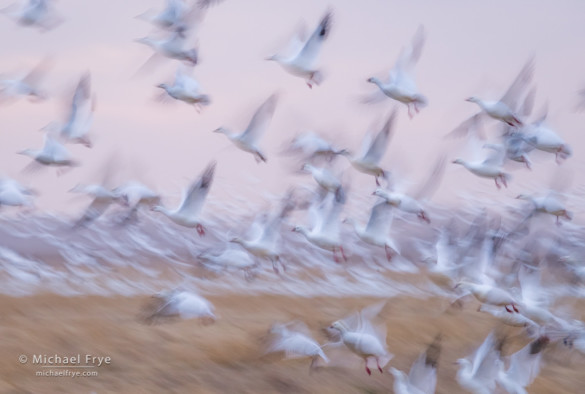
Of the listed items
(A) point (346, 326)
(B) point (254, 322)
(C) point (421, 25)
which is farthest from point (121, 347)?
(C) point (421, 25)

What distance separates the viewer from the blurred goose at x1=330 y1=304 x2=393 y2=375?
32.1 ft

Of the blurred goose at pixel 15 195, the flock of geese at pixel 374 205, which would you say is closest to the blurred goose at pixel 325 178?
the flock of geese at pixel 374 205

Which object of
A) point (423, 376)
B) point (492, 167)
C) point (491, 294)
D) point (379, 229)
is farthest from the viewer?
point (492, 167)

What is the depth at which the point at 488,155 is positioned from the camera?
36.1ft

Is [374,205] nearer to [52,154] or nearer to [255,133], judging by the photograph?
[255,133]

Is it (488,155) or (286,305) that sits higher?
(488,155)

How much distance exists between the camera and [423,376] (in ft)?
34.3

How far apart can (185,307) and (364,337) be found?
202cm

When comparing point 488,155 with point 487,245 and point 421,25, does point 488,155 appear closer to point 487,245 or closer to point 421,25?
point 487,245

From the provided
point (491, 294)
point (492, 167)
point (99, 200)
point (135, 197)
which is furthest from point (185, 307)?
point (492, 167)

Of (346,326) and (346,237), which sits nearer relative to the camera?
(346,326)

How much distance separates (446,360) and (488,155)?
202 inches

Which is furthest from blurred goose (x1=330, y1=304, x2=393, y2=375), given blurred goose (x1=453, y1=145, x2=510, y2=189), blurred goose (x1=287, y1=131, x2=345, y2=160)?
blurred goose (x1=453, y1=145, x2=510, y2=189)

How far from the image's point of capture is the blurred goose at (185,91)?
9992mm
